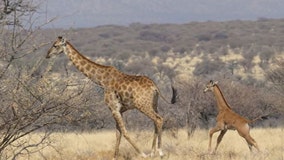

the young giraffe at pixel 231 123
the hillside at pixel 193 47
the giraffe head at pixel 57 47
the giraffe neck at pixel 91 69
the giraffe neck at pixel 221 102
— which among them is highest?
the giraffe head at pixel 57 47

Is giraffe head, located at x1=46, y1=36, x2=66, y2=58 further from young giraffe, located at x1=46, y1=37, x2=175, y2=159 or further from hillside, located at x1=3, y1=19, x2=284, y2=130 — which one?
hillside, located at x1=3, y1=19, x2=284, y2=130

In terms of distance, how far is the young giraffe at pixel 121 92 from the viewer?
11258 millimetres

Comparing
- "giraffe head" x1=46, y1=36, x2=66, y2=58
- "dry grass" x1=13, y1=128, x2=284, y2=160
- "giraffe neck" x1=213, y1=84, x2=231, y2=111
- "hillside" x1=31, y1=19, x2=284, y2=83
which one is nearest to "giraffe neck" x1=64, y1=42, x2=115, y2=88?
"giraffe head" x1=46, y1=36, x2=66, y2=58

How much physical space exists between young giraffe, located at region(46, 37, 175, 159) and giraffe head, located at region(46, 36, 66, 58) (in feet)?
0.07

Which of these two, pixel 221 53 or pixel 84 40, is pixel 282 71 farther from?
pixel 84 40

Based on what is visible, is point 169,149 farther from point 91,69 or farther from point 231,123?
point 91,69

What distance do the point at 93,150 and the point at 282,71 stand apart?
990 centimetres

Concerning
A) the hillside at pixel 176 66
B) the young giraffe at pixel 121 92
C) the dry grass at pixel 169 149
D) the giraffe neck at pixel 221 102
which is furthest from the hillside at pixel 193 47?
the young giraffe at pixel 121 92

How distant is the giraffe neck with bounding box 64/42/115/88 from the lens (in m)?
11.5

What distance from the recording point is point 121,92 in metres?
11.3

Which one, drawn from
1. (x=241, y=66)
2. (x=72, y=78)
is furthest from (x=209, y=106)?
(x=241, y=66)

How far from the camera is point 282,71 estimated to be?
20719 millimetres

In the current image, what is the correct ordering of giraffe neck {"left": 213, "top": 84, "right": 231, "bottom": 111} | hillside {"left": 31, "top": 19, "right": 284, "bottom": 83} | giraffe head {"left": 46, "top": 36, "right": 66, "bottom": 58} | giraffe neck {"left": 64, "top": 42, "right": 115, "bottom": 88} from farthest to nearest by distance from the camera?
hillside {"left": 31, "top": 19, "right": 284, "bottom": 83} → giraffe neck {"left": 213, "top": 84, "right": 231, "bottom": 111} → giraffe neck {"left": 64, "top": 42, "right": 115, "bottom": 88} → giraffe head {"left": 46, "top": 36, "right": 66, "bottom": 58}

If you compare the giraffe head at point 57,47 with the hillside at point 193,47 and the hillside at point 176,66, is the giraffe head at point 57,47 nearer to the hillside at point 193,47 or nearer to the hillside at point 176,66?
the hillside at point 176,66
